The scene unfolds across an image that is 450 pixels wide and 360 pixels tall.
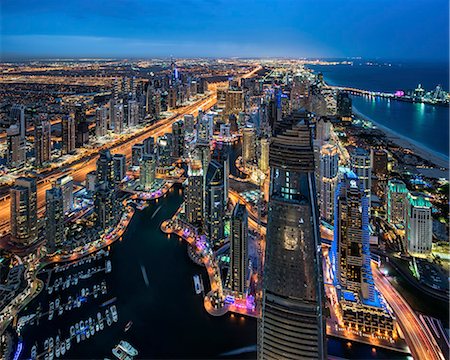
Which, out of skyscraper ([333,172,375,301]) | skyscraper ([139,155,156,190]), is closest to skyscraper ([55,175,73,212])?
skyscraper ([139,155,156,190])

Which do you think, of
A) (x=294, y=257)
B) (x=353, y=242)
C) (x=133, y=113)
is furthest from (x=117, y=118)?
(x=294, y=257)

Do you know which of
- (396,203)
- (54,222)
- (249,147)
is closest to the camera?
(54,222)

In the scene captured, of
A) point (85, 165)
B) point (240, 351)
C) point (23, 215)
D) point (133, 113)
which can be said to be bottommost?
point (240, 351)

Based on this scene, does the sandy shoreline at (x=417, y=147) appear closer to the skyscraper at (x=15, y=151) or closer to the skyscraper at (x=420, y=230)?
the skyscraper at (x=420, y=230)

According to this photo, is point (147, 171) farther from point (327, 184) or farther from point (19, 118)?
point (19, 118)

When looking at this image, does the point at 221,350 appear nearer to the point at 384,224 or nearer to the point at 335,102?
the point at 384,224

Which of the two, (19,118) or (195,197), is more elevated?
(19,118)

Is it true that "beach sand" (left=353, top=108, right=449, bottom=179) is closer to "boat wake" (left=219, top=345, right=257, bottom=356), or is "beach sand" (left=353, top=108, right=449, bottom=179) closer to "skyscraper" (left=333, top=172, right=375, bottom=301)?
"skyscraper" (left=333, top=172, right=375, bottom=301)
